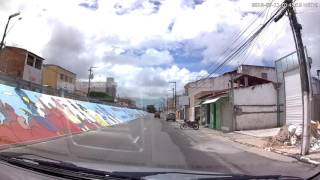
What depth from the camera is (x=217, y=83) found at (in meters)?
79.4

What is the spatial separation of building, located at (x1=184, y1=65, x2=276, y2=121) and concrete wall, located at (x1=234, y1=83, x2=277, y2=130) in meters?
5.85

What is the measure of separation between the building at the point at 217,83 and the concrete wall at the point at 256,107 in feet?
19.2

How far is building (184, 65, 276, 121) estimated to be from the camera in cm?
6550

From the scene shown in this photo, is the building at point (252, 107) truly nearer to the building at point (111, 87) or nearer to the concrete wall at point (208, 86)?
the concrete wall at point (208, 86)

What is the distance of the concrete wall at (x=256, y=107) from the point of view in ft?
123

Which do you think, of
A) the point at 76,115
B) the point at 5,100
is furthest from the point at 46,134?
the point at 76,115

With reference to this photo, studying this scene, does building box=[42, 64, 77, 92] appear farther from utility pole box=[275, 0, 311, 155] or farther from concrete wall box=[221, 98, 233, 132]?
utility pole box=[275, 0, 311, 155]

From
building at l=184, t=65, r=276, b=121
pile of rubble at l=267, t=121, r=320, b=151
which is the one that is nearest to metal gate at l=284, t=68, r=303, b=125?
pile of rubble at l=267, t=121, r=320, b=151

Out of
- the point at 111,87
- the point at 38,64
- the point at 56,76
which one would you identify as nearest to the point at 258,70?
the point at 38,64

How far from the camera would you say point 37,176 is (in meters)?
3.80

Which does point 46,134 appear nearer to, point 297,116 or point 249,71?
point 297,116

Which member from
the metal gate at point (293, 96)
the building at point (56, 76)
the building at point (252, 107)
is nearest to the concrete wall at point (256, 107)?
the building at point (252, 107)

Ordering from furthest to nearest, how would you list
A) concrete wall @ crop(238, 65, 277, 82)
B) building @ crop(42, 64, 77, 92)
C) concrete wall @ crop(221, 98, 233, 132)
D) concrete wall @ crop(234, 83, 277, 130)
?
building @ crop(42, 64, 77, 92), concrete wall @ crop(238, 65, 277, 82), concrete wall @ crop(221, 98, 233, 132), concrete wall @ crop(234, 83, 277, 130)

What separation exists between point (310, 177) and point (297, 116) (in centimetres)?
2701
